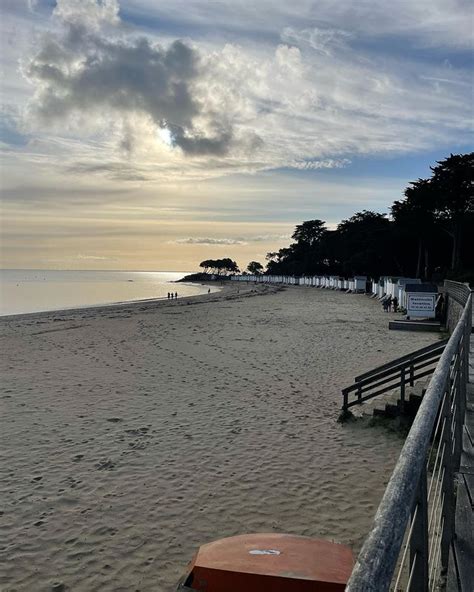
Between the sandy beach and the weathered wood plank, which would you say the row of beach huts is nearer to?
the sandy beach

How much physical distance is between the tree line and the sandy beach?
26993 millimetres

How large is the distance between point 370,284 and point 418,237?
10.2m

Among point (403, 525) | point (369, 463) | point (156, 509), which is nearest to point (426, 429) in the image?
point (403, 525)

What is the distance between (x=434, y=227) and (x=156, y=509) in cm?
5430

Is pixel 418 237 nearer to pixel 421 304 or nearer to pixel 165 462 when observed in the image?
pixel 421 304

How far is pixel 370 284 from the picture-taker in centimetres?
6719

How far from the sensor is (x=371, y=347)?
18469mm

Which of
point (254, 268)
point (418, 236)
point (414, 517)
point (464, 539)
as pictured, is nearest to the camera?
point (414, 517)

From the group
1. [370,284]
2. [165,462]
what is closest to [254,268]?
[370,284]

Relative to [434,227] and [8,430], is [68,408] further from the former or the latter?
[434,227]

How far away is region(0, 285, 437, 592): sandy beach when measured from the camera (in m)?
5.51

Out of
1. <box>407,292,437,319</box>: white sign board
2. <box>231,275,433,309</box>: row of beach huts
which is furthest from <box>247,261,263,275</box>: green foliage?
<box>407,292,437,319</box>: white sign board

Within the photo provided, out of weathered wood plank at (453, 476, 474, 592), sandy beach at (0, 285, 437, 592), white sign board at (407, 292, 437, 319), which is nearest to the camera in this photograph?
weathered wood plank at (453, 476, 474, 592)

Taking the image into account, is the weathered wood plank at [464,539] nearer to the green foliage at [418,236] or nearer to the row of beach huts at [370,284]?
the row of beach huts at [370,284]
